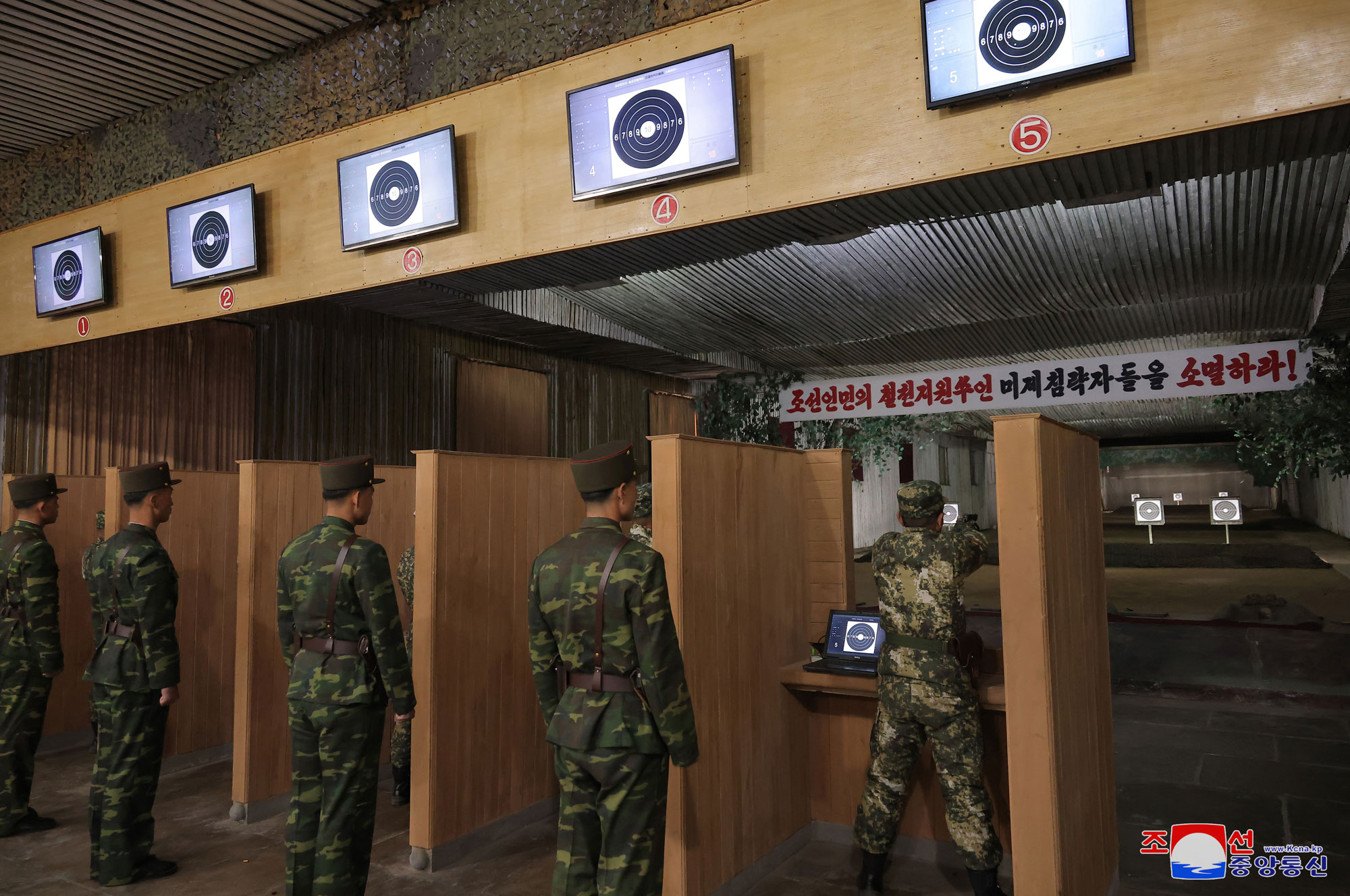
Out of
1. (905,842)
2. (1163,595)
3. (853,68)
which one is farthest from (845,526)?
(1163,595)

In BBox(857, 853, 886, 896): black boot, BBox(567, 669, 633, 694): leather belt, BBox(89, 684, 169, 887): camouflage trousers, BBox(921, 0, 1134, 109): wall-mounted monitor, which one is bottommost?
BBox(857, 853, 886, 896): black boot

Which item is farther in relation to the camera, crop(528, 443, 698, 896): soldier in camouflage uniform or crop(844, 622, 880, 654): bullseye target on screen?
crop(844, 622, 880, 654): bullseye target on screen

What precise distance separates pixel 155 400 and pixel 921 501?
6.20 meters

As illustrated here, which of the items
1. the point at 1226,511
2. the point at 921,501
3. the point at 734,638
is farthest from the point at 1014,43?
the point at 1226,511

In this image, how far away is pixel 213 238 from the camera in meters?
4.79

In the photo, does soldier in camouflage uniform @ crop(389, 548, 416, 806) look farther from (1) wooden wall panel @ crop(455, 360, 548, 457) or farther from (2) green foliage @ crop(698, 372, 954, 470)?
(2) green foliage @ crop(698, 372, 954, 470)

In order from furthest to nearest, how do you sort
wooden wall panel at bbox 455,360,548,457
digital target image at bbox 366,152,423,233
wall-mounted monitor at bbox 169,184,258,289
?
wooden wall panel at bbox 455,360,548,457, wall-mounted monitor at bbox 169,184,258,289, digital target image at bbox 366,152,423,233

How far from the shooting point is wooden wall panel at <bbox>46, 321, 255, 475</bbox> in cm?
637

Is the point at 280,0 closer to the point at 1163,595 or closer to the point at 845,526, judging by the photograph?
the point at 845,526

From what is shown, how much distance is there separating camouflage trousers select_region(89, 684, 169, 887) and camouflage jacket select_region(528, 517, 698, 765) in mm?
2239

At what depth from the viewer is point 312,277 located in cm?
455

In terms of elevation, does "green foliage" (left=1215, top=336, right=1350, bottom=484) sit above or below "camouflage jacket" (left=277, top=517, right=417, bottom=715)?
above

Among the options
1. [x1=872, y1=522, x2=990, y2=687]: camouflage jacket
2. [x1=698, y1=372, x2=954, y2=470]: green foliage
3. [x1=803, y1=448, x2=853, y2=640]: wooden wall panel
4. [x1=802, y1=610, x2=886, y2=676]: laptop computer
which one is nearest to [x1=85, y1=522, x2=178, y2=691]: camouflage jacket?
[x1=802, y1=610, x2=886, y2=676]: laptop computer

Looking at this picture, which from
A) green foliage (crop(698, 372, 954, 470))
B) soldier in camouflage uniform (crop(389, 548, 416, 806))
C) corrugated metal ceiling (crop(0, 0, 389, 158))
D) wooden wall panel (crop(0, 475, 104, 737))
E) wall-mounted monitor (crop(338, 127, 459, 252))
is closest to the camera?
wall-mounted monitor (crop(338, 127, 459, 252))
